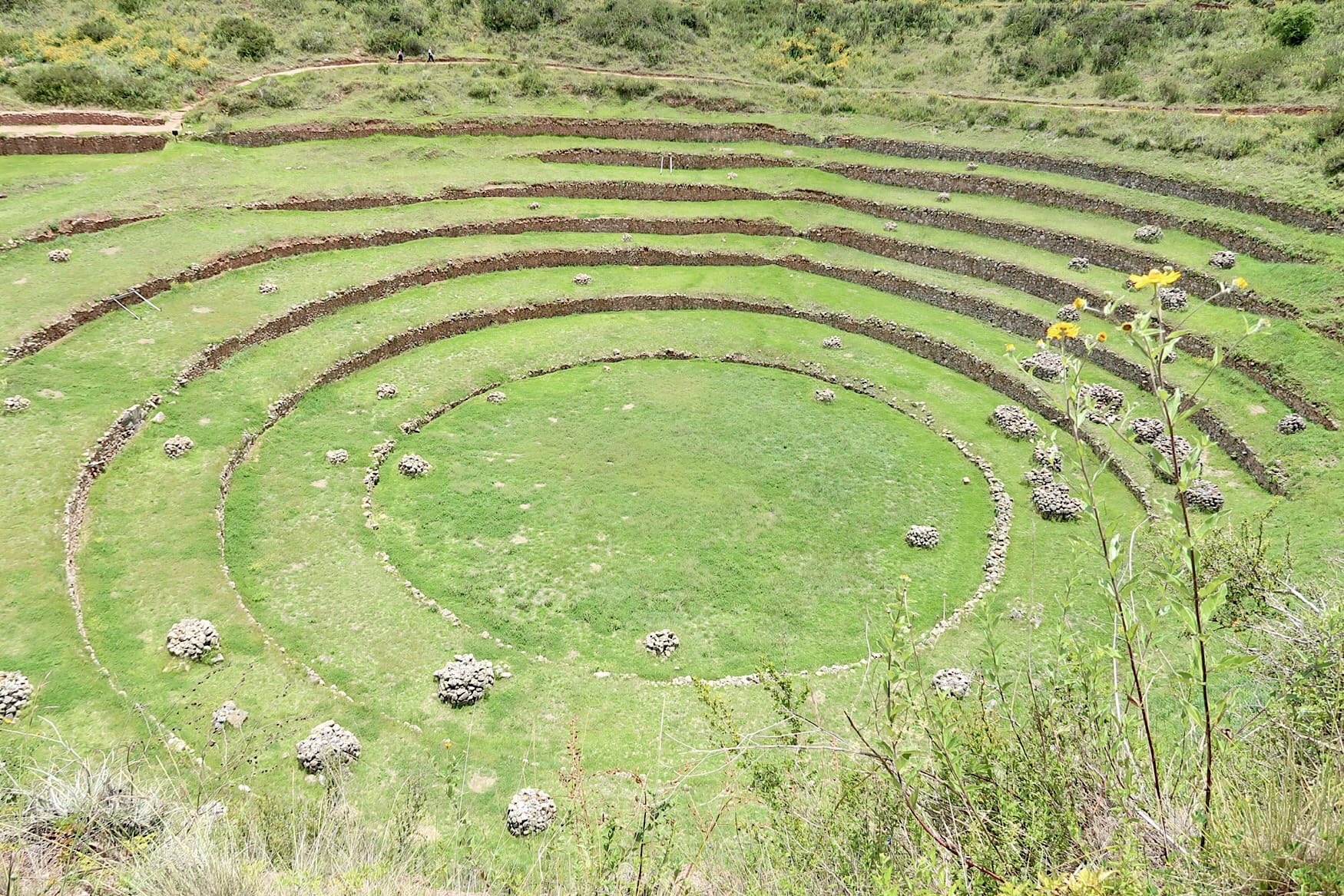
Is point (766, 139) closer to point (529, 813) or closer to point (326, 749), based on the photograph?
point (326, 749)

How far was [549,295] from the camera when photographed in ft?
108

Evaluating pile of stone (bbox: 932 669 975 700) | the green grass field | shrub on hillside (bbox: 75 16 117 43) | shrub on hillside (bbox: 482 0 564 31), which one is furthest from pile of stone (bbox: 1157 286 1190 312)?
shrub on hillside (bbox: 75 16 117 43)

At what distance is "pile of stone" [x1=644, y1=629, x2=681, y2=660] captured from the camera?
17.6m

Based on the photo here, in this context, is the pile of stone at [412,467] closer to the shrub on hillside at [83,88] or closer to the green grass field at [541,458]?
the green grass field at [541,458]

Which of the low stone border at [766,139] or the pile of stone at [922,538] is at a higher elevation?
the low stone border at [766,139]

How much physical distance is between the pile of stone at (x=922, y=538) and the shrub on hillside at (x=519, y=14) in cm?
5203

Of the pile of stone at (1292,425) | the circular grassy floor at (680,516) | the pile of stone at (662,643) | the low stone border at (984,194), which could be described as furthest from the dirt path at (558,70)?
the pile of stone at (662,643)

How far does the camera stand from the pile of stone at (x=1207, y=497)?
20.9 m

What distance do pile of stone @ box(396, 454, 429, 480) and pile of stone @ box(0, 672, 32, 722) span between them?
34.6 ft

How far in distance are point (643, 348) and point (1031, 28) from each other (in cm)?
4343

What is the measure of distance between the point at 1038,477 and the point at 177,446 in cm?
2554

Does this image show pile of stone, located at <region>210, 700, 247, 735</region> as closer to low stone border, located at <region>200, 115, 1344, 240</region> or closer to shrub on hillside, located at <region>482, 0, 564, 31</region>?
low stone border, located at <region>200, 115, 1344, 240</region>

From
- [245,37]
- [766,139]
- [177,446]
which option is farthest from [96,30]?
[766,139]

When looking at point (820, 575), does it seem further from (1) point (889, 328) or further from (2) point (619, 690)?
(1) point (889, 328)
